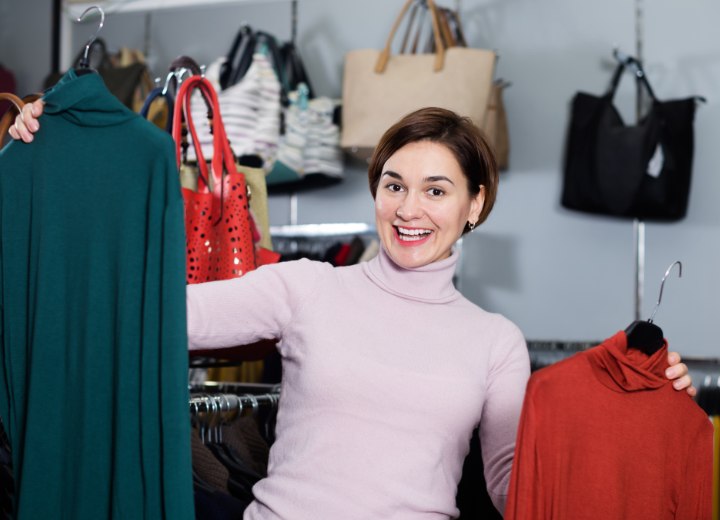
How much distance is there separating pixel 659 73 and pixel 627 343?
209 centimetres

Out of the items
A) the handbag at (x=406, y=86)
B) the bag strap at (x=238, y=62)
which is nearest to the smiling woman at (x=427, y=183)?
the handbag at (x=406, y=86)

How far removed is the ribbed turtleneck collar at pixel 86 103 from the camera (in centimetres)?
136

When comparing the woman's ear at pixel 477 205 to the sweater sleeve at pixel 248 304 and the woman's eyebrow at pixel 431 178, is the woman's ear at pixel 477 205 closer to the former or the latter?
the woman's eyebrow at pixel 431 178

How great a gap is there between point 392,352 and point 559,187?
206 centimetres

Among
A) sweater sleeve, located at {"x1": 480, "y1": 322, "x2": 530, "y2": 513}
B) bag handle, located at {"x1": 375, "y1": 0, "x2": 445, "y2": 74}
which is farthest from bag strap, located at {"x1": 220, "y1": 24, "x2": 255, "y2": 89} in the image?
sweater sleeve, located at {"x1": 480, "y1": 322, "x2": 530, "y2": 513}

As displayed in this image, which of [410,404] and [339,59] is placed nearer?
[410,404]

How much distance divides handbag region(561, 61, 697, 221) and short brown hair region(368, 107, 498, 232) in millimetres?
1511

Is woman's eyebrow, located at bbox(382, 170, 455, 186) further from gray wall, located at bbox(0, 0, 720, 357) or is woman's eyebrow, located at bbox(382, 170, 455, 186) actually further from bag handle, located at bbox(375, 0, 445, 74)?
gray wall, located at bbox(0, 0, 720, 357)

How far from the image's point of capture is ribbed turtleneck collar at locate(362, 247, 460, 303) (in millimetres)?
1529

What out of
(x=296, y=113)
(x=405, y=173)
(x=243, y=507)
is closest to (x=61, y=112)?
(x=405, y=173)

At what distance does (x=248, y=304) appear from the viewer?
1.42 meters

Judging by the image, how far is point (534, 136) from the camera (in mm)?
3355

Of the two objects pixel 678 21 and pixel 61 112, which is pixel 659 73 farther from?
pixel 61 112

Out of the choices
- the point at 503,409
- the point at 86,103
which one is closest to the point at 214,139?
the point at 86,103
